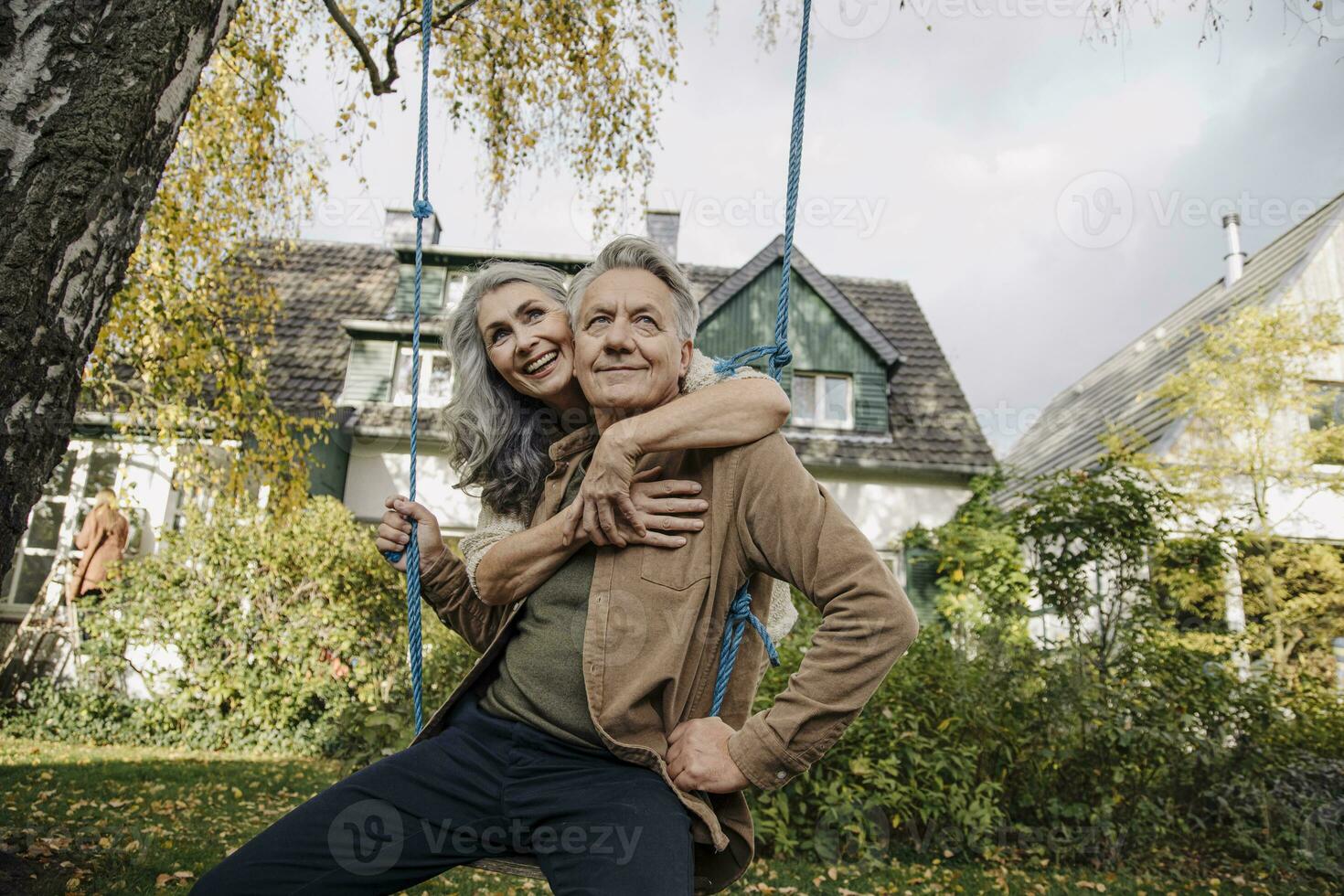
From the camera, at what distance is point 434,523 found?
2.13 metres

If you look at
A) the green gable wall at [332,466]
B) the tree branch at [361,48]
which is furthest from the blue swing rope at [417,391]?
the green gable wall at [332,466]

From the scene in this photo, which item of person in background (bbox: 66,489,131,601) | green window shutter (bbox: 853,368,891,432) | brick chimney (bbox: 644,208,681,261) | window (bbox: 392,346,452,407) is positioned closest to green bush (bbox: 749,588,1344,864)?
person in background (bbox: 66,489,131,601)

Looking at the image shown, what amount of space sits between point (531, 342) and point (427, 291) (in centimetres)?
1237

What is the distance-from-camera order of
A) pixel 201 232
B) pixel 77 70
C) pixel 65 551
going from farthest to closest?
pixel 65 551 → pixel 201 232 → pixel 77 70

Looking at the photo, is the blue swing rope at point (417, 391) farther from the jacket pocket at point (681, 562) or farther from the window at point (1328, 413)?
the window at point (1328, 413)

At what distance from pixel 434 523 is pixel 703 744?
87 centimetres

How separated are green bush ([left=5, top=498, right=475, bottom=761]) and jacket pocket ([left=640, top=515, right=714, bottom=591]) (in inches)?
280

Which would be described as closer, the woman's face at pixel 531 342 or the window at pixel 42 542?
the woman's face at pixel 531 342

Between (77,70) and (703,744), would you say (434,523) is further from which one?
Result: (77,70)

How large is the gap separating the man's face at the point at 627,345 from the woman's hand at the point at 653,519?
19 cm

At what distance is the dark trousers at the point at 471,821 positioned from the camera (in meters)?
1.50

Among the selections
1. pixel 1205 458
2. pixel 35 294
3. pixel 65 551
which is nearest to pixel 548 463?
pixel 35 294

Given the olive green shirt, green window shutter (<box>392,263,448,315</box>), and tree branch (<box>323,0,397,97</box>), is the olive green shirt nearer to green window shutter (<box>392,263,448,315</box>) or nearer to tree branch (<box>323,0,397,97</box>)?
tree branch (<box>323,0,397,97</box>)

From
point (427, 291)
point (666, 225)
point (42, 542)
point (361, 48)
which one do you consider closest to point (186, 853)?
point (361, 48)
